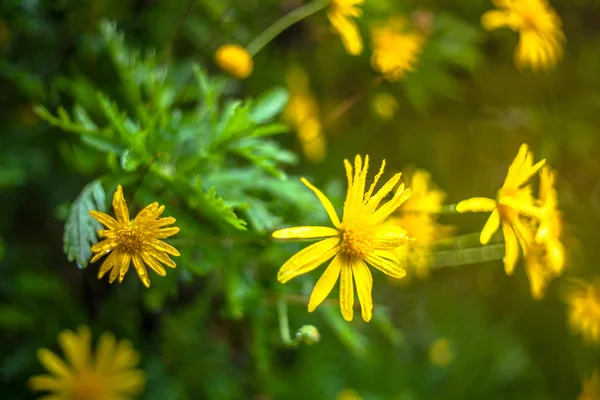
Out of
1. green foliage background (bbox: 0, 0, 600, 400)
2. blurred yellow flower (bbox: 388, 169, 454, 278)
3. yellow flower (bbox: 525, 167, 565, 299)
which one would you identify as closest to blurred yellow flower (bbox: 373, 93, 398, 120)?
green foliage background (bbox: 0, 0, 600, 400)

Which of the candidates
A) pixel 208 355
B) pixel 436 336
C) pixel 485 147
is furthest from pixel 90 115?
pixel 436 336

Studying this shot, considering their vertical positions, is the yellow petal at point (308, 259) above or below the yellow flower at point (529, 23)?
below

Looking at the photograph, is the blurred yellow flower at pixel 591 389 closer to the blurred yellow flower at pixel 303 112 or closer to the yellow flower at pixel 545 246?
the yellow flower at pixel 545 246

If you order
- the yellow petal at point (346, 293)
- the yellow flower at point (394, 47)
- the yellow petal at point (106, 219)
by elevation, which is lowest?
the yellow petal at point (346, 293)

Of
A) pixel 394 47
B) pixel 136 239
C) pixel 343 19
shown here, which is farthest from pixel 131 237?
pixel 394 47

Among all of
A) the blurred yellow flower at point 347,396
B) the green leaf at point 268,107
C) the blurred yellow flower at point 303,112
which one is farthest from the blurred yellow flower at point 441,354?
the green leaf at point 268,107

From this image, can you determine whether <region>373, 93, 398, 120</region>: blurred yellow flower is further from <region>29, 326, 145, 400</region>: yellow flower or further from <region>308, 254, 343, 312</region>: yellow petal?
<region>29, 326, 145, 400</region>: yellow flower

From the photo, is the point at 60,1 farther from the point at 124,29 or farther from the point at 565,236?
the point at 565,236

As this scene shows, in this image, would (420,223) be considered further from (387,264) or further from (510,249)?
(387,264)
